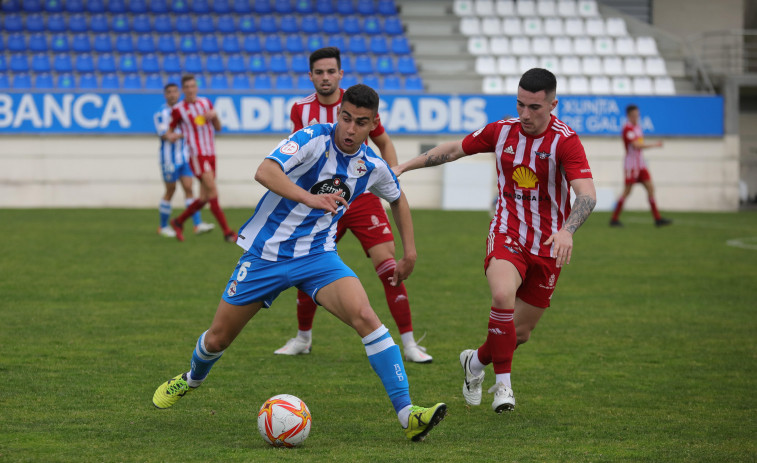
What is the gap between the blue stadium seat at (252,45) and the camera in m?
24.0

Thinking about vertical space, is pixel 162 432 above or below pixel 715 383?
above

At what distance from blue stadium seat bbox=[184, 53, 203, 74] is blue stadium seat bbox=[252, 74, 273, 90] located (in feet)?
4.68

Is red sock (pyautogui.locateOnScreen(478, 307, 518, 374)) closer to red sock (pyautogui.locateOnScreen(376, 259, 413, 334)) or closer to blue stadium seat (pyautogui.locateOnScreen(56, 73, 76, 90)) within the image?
red sock (pyautogui.locateOnScreen(376, 259, 413, 334))

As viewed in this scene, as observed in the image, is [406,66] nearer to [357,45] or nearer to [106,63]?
[357,45]

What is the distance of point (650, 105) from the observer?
23.3 meters

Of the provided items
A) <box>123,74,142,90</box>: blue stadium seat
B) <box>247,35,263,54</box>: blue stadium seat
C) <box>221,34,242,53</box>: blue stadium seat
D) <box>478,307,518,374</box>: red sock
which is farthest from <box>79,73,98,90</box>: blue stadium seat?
<box>478,307,518,374</box>: red sock

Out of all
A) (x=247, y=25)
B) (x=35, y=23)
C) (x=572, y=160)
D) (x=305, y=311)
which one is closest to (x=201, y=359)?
(x=305, y=311)

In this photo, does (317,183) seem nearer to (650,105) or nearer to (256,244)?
(256,244)

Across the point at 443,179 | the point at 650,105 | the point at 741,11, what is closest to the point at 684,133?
the point at 650,105

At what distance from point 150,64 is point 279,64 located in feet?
10.3

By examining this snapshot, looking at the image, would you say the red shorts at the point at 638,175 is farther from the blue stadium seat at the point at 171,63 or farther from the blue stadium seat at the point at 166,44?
the blue stadium seat at the point at 166,44

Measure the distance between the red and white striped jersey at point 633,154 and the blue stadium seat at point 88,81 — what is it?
1219cm

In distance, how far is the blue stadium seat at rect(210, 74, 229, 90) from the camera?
22.7m

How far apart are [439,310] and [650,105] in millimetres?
16193
